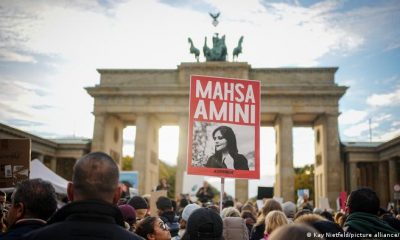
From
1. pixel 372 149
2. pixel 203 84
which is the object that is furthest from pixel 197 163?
pixel 372 149

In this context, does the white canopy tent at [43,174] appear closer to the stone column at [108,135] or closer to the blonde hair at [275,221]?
the blonde hair at [275,221]

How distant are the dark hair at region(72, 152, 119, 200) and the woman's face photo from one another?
5025mm

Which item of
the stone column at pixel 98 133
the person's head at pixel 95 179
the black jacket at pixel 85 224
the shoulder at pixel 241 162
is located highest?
the stone column at pixel 98 133

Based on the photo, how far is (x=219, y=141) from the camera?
26.1 ft

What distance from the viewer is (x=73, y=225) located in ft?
8.30

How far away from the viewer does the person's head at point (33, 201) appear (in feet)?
12.1

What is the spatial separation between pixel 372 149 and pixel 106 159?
163 feet

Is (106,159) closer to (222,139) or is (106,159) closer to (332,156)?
(222,139)

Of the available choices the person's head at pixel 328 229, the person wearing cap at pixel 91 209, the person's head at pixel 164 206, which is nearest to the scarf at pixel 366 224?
the person's head at pixel 328 229

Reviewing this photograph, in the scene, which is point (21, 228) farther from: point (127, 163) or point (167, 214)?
point (127, 163)

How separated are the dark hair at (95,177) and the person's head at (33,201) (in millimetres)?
1080

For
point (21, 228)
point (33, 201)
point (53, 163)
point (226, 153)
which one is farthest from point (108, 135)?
point (21, 228)

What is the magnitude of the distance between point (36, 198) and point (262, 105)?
41279 millimetres

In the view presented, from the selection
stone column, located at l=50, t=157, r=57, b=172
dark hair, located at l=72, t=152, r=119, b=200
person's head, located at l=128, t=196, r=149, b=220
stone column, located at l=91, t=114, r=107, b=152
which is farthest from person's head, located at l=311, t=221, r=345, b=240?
stone column, located at l=50, t=157, r=57, b=172
